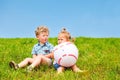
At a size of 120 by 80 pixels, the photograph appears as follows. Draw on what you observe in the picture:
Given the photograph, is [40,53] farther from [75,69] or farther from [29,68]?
[75,69]

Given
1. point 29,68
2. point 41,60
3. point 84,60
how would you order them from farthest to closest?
point 84,60 → point 41,60 → point 29,68

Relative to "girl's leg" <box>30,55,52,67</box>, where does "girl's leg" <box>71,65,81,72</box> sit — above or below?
below

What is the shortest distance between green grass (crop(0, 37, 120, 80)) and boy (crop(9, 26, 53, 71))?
0.57 feet

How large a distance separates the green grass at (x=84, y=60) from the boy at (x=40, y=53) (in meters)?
0.17

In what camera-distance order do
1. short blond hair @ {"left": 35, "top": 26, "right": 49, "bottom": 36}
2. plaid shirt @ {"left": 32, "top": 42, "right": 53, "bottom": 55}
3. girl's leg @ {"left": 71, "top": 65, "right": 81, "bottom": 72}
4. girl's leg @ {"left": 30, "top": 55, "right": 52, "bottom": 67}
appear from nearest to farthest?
girl's leg @ {"left": 71, "top": 65, "right": 81, "bottom": 72}, girl's leg @ {"left": 30, "top": 55, "right": 52, "bottom": 67}, short blond hair @ {"left": 35, "top": 26, "right": 49, "bottom": 36}, plaid shirt @ {"left": 32, "top": 42, "right": 53, "bottom": 55}

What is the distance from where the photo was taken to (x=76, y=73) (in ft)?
33.3

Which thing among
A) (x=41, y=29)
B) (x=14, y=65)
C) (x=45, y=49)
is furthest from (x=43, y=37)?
(x=14, y=65)

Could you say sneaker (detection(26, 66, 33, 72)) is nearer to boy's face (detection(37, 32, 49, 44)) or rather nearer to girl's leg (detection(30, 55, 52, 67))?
girl's leg (detection(30, 55, 52, 67))

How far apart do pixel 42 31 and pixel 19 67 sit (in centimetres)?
120

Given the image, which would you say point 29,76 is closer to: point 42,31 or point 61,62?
point 61,62

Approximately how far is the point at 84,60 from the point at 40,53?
2141mm

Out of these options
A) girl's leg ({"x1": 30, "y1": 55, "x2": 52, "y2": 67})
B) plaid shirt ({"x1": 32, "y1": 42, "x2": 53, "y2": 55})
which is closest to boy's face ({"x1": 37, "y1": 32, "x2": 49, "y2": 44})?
plaid shirt ({"x1": 32, "y1": 42, "x2": 53, "y2": 55})

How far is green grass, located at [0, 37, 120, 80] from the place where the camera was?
9.88 metres

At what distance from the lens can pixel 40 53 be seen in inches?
451
